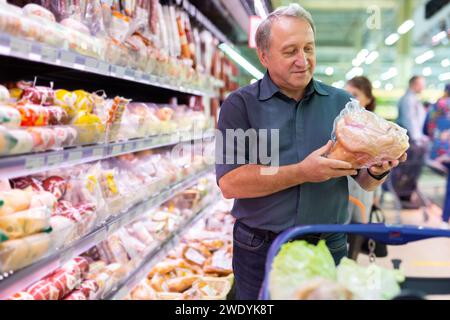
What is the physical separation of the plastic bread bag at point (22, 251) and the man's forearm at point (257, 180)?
0.64m

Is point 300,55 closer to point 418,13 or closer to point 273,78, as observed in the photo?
point 273,78

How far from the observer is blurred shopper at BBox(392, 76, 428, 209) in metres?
6.87

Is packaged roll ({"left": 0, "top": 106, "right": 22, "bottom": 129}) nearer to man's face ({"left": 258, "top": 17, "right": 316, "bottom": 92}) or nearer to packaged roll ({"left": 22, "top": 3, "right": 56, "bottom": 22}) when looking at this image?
packaged roll ({"left": 22, "top": 3, "right": 56, "bottom": 22})

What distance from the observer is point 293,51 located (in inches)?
71.0

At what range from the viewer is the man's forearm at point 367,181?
1.81m

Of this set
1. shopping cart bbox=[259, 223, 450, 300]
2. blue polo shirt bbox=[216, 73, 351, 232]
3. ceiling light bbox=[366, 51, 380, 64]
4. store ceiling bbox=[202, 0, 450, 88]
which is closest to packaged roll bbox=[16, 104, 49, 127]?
blue polo shirt bbox=[216, 73, 351, 232]

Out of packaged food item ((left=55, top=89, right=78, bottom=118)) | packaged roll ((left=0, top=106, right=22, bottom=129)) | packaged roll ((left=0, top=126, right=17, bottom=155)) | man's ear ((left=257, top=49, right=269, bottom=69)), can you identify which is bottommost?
packaged roll ((left=0, top=126, right=17, bottom=155))

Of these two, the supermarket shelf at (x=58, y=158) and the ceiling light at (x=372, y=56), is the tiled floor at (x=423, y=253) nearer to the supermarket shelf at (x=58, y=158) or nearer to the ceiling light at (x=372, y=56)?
the supermarket shelf at (x=58, y=158)

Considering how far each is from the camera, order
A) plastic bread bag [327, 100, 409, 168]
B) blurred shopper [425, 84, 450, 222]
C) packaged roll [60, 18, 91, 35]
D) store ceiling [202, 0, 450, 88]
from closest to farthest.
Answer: plastic bread bag [327, 100, 409, 168] < packaged roll [60, 18, 91, 35] < store ceiling [202, 0, 450, 88] < blurred shopper [425, 84, 450, 222]

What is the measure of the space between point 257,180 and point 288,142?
19cm

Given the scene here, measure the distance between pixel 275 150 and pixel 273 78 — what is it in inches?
10.9

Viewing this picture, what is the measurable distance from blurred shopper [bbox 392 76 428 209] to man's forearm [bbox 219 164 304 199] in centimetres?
530

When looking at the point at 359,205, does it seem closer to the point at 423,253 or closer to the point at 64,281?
the point at 64,281
